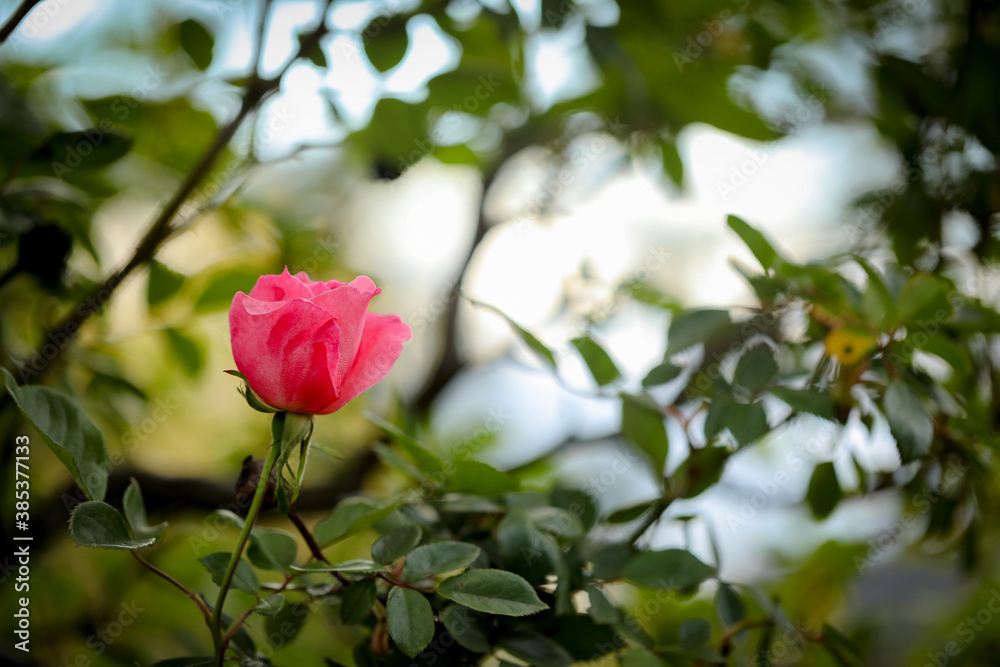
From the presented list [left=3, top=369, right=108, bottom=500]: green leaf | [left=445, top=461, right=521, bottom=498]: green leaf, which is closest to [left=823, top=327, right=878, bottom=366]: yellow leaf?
[left=445, top=461, right=521, bottom=498]: green leaf

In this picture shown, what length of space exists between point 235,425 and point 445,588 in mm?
1086

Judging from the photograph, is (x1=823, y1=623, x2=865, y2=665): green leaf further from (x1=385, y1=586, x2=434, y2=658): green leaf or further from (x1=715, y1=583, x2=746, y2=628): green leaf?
(x1=385, y1=586, x2=434, y2=658): green leaf

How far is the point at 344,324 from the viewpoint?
0.30 meters

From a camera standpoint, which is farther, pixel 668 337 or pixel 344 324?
pixel 668 337

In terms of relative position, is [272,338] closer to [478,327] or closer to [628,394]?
[628,394]

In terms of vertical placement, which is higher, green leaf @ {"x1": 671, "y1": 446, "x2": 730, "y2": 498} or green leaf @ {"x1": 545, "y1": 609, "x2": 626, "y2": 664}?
green leaf @ {"x1": 671, "y1": 446, "x2": 730, "y2": 498}

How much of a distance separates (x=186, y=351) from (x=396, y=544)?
40 centimetres

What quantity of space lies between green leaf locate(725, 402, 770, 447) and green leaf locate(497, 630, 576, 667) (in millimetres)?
155

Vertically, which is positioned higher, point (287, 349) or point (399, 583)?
point (287, 349)

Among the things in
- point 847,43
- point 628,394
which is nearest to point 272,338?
point 628,394

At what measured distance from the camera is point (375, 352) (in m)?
0.32

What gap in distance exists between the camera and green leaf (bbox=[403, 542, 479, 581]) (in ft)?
1.04

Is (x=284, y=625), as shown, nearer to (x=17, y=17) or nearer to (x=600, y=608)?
(x=600, y=608)

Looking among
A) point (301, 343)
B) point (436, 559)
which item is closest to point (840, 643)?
point (436, 559)
